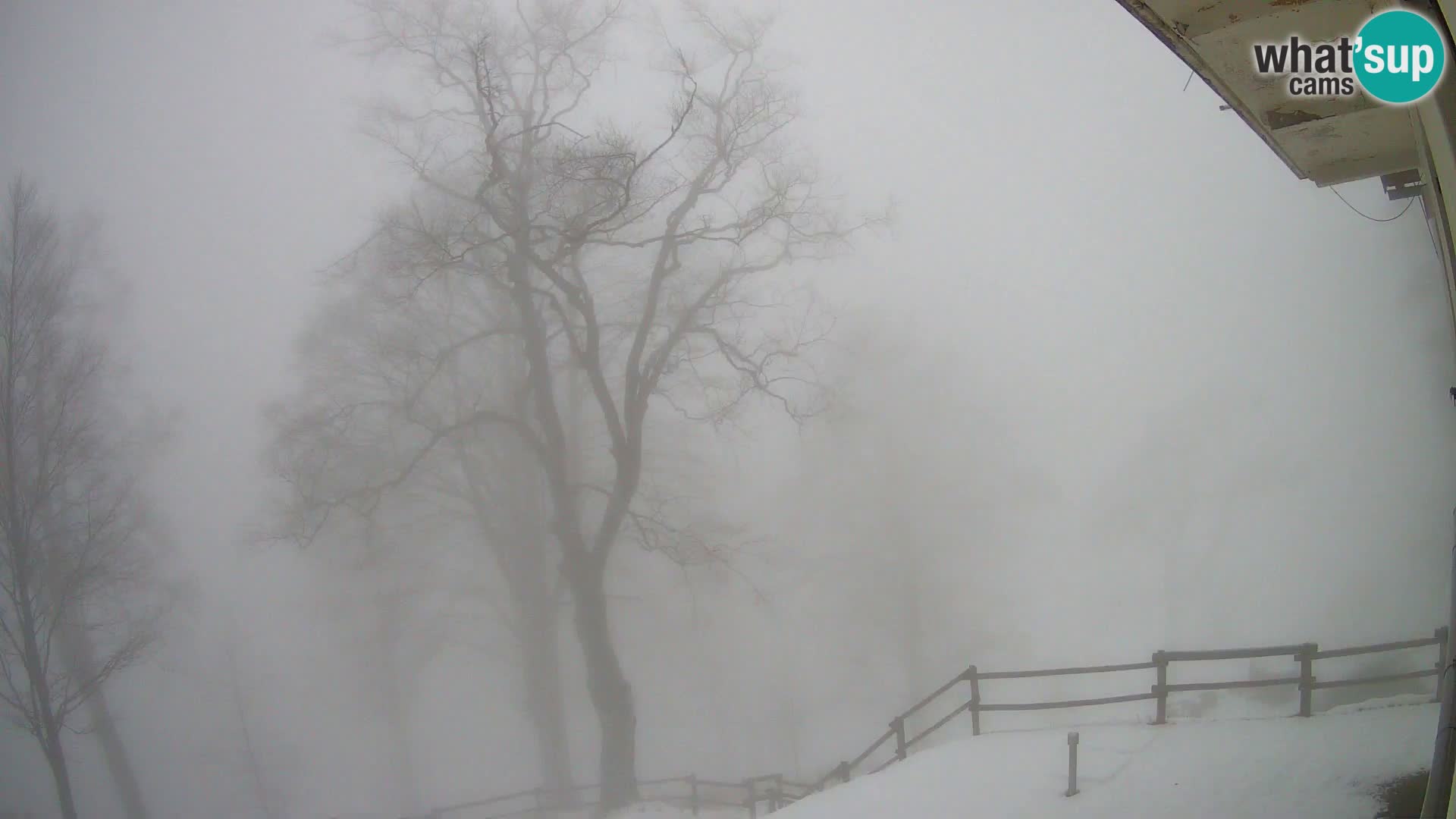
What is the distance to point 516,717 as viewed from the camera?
1356 cm

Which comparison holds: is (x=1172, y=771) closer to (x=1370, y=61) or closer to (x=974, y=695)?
(x=974, y=695)

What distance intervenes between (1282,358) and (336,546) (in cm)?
1643

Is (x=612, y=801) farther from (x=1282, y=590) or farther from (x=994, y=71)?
(x=994, y=71)

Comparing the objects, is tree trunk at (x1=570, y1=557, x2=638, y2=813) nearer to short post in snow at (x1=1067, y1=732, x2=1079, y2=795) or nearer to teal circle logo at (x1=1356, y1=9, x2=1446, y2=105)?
short post in snow at (x1=1067, y1=732, x2=1079, y2=795)

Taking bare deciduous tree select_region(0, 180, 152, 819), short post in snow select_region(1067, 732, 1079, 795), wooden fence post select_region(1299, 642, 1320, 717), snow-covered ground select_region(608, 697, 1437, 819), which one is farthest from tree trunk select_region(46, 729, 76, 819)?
wooden fence post select_region(1299, 642, 1320, 717)

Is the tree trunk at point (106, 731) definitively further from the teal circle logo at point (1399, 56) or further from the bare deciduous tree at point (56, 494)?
the teal circle logo at point (1399, 56)

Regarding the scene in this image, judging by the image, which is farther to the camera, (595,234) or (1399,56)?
(595,234)

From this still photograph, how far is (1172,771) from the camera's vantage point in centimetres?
488

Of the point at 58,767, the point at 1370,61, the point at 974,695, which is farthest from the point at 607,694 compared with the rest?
the point at 1370,61

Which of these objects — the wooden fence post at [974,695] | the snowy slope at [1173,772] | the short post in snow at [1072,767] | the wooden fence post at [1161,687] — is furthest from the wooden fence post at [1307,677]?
the wooden fence post at [974,695]

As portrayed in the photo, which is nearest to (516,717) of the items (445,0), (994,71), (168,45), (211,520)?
(211,520)

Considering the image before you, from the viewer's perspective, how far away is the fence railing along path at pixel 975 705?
5.33 metres

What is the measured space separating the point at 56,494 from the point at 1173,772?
→ 626 inches

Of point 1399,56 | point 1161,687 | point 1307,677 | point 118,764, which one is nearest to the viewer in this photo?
point 1399,56
